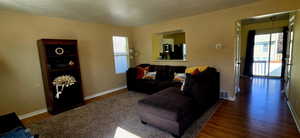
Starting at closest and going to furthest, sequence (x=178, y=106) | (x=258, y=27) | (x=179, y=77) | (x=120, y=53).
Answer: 1. (x=178, y=106)
2. (x=179, y=77)
3. (x=120, y=53)
4. (x=258, y=27)

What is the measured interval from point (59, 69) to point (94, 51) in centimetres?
117

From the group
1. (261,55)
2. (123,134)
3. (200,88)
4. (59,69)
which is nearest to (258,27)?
(261,55)

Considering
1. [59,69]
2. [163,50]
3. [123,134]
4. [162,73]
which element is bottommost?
[123,134]

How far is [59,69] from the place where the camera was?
10.3 ft

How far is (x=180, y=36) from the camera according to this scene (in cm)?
722

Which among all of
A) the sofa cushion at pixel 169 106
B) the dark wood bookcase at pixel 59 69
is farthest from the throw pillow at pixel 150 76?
the dark wood bookcase at pixel 59 69

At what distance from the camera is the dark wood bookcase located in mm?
2958

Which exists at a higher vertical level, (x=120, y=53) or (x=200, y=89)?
(x=120, y=53)

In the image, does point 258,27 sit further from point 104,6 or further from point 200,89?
point 104,6

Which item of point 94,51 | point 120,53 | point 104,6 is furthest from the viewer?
point 120,53

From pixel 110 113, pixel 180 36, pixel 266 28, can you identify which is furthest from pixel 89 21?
pixel 266 28

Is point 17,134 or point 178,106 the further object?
point 178,106

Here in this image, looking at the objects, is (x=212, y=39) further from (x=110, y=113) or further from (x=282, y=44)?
(x=282, y=44)

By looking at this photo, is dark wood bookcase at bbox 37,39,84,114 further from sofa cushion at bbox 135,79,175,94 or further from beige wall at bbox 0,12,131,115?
sofa cushion at bbox 135,79,175,94
